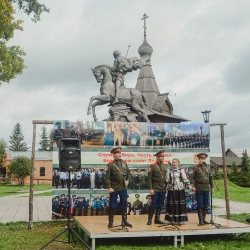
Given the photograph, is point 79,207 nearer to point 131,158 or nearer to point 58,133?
point 131,158

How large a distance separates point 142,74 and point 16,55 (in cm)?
1347

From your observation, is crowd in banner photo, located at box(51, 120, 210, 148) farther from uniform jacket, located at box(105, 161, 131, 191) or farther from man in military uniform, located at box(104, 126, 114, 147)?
uniform jacket, located at box(105, 161, 131, 191)

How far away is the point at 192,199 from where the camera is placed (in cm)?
1113

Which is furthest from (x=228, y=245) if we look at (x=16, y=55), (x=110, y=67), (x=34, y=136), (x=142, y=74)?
(x=142, y=74)

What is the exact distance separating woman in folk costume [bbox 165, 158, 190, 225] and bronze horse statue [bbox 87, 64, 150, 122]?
12.2ft

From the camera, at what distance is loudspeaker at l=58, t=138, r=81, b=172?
802 cm

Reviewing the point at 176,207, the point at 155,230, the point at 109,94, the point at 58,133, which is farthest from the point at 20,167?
the point at 155,230

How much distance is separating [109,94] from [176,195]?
4.59 meters

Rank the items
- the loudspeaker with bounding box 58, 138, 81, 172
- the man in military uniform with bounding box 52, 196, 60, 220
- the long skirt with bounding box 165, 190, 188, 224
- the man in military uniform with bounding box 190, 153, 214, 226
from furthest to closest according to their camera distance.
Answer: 1. the man in military uniform with bounding box 52, 196, 60, 220
2. the man in military uniform with bounding box 190, 153, 214, 226
3. the long skirt with bounding box 165, 190, 188, 224
4. the loudspeaker with bounding box 58, 138, 81, 172

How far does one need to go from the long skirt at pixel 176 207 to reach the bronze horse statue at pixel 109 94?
13.1 feet

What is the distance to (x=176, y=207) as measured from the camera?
849cm

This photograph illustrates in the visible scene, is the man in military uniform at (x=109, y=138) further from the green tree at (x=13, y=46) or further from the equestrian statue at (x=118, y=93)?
the green tree at (x=13, y=46)

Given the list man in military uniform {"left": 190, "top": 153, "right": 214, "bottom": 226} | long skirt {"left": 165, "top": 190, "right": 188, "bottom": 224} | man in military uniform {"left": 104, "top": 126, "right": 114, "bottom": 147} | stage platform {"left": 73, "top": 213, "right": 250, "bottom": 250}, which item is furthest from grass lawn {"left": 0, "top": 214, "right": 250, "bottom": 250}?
man in military uniform {"left": 104, "top": 126, "right": 114, "bottom": 147}

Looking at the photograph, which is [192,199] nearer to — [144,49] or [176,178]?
[176,178]
